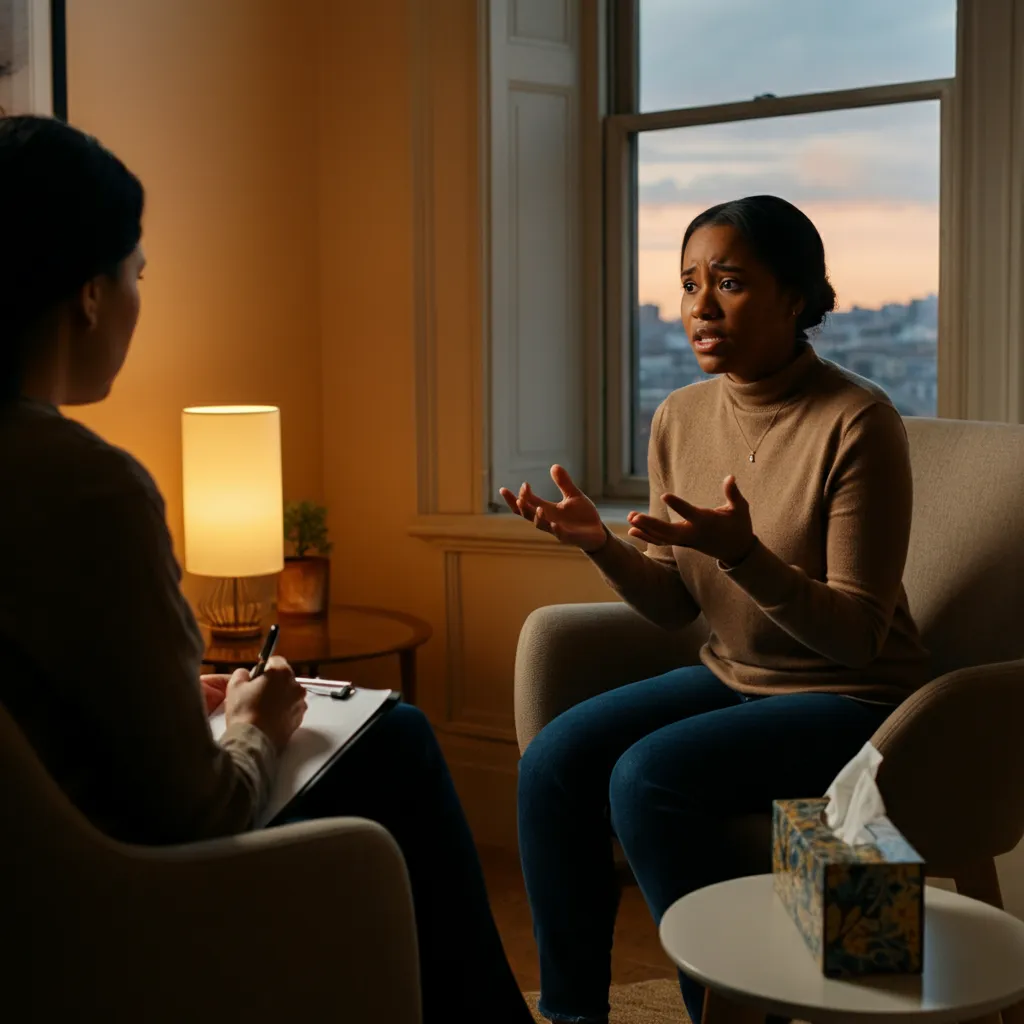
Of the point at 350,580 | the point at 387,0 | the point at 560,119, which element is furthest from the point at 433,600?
the point at 387,0

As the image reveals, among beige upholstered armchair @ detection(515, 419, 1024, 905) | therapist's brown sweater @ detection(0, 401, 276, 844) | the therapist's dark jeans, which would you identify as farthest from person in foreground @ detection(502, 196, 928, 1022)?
therapist's brown sweater @ detection(0, 401, 276, 844)

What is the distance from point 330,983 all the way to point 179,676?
327 millimetres

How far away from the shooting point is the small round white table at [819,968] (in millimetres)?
1291

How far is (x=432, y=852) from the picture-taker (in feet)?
5.14

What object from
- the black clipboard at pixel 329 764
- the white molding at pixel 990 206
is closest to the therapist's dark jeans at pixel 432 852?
the black clipboard at pixel 329 764

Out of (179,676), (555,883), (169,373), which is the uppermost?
(169,373)

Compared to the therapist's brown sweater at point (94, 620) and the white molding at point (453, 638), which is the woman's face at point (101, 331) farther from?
the white molding at point (453, 638)

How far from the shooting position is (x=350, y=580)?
11.1 ft

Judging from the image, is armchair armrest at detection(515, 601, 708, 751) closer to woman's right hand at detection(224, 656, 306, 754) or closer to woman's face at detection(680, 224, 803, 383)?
woman's face at detection(680, 224, 803, 383)

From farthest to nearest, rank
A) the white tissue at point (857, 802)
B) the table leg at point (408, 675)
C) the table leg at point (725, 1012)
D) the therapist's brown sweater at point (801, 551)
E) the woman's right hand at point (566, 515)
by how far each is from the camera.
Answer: the table leg at point (408, 675) < the woman's right hand at point (566, 515) < the therapist's brown sweater at point (801, 551) < the table leg at point (725, 1012) < the white tissue at point (857, 802)

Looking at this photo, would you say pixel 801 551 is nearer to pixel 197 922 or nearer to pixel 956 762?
pixel 956 762

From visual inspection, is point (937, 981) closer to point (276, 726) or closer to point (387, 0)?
point (276, 726)

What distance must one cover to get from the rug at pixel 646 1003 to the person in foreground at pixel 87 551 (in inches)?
45.9

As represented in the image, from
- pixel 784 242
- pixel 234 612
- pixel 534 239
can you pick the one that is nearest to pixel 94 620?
pixel 784 242
